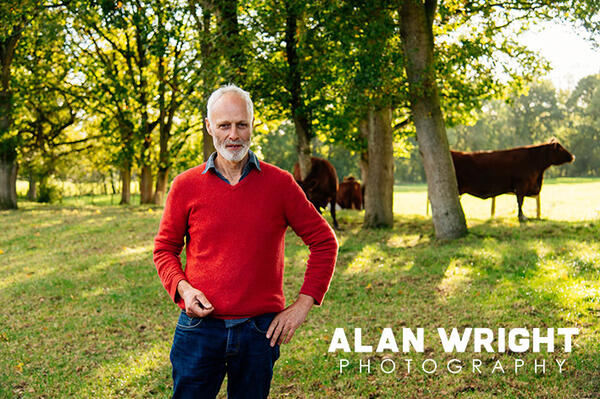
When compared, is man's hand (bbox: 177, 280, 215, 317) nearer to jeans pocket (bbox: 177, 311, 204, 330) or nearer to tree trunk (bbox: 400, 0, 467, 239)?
jeans pocket (bbox: 177, 311, 204, 330)

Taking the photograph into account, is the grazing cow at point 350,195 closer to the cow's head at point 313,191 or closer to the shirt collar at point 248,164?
the cow's head at point 313,191

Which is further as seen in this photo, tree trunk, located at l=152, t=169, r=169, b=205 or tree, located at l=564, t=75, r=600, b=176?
tree, located at l=564, t=75, r=600, b=176

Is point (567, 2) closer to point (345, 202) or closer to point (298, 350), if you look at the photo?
point (298, 350)

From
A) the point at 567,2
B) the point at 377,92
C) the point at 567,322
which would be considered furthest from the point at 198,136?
the point at 567,322

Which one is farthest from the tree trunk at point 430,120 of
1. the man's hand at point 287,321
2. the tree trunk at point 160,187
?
the tree trunk at point 160,187

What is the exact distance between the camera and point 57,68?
28766 mm

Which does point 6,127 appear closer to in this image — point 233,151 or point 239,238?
point 233,151

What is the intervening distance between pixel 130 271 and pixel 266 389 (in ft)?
30.2

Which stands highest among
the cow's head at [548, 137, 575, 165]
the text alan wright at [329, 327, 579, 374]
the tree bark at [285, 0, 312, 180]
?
the tree bark at [285, 0, 312, 180]

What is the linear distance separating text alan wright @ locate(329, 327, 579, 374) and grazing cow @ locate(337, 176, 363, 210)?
21919 millimetres

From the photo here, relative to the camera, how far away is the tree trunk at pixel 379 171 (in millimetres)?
17016

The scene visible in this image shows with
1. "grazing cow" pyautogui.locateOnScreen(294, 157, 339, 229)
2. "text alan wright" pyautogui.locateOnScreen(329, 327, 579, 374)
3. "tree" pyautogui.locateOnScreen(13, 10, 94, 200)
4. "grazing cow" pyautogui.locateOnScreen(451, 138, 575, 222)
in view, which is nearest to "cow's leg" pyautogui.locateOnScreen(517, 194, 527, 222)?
"grazing cow" pyautogui.locateOnScreen(451, 138, 575, 222)

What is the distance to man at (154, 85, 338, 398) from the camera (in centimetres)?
304

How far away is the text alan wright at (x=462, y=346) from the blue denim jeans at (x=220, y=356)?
320cm
